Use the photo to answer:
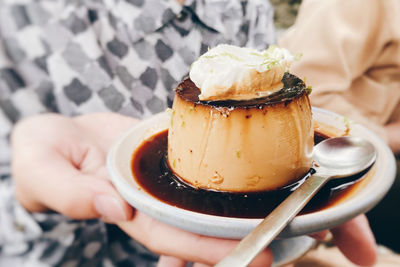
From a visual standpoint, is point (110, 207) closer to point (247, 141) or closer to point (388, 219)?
point (247, 141)

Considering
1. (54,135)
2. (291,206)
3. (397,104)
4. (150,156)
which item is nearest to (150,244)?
(150,156)

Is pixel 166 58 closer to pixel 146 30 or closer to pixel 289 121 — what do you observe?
pixel 146 30

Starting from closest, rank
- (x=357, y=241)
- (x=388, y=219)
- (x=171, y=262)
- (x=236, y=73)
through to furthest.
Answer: (x=236, y=73)
(x=171, y=262)
(x=357, y=241)
(x=388, y=219)

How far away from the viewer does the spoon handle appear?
20.6 inches

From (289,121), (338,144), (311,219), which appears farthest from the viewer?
(338,144)

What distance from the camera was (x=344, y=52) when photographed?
151 cm

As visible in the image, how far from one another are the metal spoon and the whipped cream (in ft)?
0.71

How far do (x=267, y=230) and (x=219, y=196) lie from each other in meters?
0.18

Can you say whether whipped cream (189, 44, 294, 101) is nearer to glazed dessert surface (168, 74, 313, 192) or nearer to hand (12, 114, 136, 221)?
glazed dessert surface (168, 74, 313, 192)

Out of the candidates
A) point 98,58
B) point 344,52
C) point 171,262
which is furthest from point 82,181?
point 344,52

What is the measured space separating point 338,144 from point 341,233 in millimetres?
270

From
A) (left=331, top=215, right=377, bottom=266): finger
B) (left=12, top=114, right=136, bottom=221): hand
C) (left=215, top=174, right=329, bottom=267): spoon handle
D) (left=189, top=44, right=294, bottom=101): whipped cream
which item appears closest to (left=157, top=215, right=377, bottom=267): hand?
(left=331, top=215, right=377, bottom=266): finger

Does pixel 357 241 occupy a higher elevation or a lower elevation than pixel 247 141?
lower

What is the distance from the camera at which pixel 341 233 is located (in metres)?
0.96
